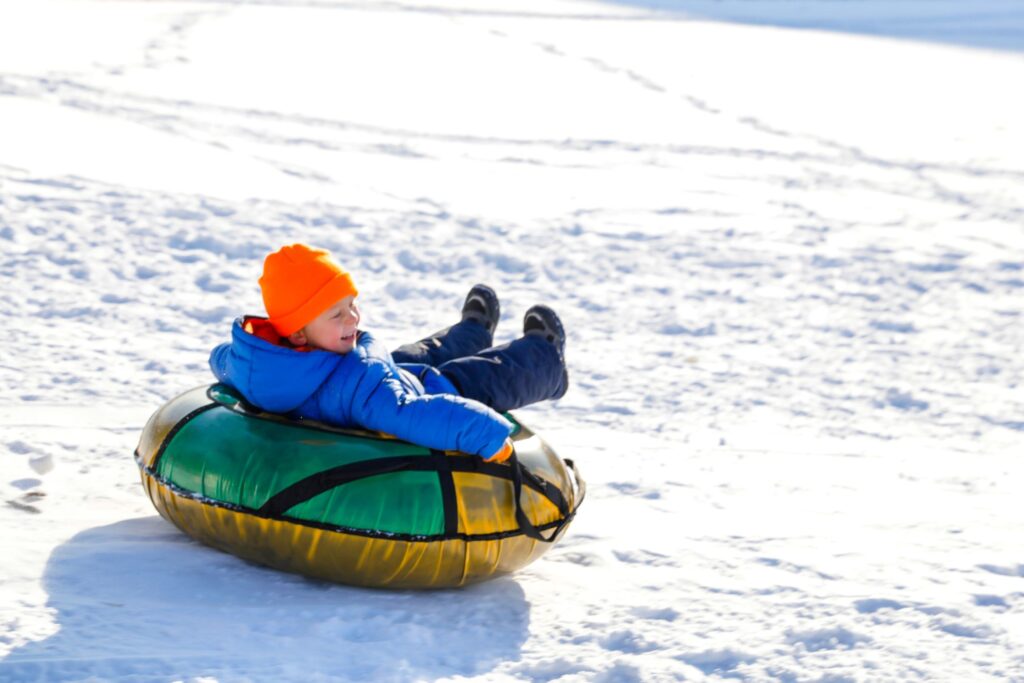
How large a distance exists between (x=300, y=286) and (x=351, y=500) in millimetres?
568

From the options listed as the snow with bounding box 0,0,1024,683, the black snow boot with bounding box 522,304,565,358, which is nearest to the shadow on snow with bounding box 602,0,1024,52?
the snow with bounding box 0,0,1024,683

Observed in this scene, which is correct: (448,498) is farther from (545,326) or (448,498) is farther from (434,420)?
(545,326)

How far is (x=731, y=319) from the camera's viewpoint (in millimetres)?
6789

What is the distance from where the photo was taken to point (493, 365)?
4.13 metres

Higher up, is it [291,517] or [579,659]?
[291,517]

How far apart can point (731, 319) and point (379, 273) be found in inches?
73.2

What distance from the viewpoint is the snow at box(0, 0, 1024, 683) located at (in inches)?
133

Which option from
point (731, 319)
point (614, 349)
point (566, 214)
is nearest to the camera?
point (614, 349)

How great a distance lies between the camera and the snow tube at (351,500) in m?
3.35

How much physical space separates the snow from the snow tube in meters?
0.12

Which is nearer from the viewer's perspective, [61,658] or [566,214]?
[61,658]

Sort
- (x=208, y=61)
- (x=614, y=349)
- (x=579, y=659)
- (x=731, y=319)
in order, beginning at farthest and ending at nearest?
(x=208, y=61)
(x=731, y=319)
(x=614, y=349)
(x=579, y=659)

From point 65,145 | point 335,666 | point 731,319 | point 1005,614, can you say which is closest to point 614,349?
point 731,319

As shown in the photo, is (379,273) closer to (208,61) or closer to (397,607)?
(397,607)
